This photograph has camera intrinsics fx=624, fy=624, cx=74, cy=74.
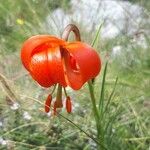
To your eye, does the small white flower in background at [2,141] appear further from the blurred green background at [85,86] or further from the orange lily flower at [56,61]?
the orange lily flower at [56,61]

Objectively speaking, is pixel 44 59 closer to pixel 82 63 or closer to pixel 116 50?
pixel 82 63

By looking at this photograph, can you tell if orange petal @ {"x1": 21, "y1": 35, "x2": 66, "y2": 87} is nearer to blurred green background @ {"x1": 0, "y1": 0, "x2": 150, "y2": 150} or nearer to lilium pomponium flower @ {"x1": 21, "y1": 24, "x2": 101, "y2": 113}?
lilium pomponium flower @ {"x1": 21, "y1": 24, "x2": 101, "y2": 113}

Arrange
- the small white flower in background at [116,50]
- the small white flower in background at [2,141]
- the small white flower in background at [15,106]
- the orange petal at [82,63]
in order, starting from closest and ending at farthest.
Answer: the orange petal at [82,63] → the small white flower in background at [2,141] → the small white flower in background at [15,106] → the small white flower in background at [116,50]

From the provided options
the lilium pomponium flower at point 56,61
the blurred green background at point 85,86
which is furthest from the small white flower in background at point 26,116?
the lilium pomponium flower at point 56,61

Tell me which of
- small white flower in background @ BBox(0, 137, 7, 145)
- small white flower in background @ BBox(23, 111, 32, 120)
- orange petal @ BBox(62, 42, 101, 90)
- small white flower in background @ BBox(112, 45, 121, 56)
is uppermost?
orange petal @ BBox(62, 42, 101, 90)

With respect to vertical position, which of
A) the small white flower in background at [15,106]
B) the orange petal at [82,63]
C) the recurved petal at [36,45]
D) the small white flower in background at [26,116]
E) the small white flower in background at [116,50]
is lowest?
the small white flower in background at [26,116]

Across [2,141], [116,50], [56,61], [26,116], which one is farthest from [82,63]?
[116,50]

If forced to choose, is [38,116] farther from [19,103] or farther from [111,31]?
[111,31]

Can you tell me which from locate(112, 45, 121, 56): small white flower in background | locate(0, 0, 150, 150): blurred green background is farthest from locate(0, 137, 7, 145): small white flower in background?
locate(112, 45, 121, 56): small white flower in background
